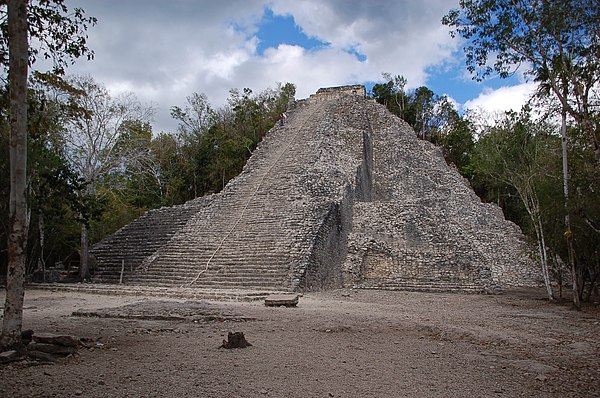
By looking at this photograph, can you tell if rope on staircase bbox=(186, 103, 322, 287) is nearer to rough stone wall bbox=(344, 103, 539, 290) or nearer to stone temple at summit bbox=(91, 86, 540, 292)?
stone temple at summit bbox=(91, 86, 540, 292)

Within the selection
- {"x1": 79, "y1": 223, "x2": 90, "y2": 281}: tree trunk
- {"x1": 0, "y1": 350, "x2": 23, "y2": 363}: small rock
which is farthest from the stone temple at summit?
{"x1": 0, "y1": 350, "x2": 23, "y2": 363}: small rock

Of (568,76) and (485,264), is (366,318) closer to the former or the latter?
(568,76)

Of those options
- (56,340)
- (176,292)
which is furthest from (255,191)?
(56,340)

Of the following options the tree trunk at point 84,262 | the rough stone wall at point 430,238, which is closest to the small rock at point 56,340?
the tree trunk at point 84,262

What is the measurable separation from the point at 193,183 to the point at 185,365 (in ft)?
89.8

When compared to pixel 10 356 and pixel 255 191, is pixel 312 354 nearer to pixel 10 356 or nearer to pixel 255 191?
pixel 10 356

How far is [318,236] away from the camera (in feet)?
49.6

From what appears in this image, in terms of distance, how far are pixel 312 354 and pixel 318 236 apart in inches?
377

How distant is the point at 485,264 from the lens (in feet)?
52.9

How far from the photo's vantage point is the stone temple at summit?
14727 mm

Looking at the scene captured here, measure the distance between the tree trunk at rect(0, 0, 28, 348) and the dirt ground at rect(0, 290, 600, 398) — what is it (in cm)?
54

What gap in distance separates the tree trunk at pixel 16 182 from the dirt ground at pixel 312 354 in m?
0.54

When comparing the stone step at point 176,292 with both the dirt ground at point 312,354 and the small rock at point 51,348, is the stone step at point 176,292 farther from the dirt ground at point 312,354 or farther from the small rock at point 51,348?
the small rock at point 51,348

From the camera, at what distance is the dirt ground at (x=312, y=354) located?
13.5ft
